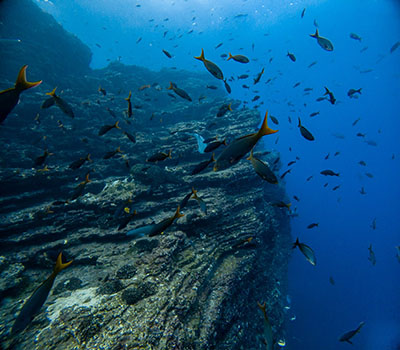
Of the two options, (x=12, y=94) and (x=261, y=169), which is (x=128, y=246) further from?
(x=261, y=169)

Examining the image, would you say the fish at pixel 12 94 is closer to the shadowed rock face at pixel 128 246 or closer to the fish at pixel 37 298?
the fish at pixel 37 298

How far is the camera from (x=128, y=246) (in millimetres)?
7219

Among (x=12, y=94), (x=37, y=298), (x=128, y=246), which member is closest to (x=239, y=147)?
(x=12, y=94)

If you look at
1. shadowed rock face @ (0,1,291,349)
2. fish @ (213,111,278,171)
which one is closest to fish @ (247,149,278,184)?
fish @ (213,111,278,171)

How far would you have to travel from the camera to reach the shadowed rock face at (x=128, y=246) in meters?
4.28

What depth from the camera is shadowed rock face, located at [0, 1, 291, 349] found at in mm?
4277

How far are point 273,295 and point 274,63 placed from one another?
116 metres

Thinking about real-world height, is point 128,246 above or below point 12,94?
below

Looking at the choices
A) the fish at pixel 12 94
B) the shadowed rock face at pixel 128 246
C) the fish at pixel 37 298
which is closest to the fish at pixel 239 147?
the fish at pixel 12 94

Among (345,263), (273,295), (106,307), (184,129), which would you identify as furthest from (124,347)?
(345,263)

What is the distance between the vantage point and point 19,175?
860 centimetres

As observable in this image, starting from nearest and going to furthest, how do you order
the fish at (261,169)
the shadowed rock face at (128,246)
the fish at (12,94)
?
the fish at (12,94) < the fish at (261,169) < the shadowed rock face at (128,246)

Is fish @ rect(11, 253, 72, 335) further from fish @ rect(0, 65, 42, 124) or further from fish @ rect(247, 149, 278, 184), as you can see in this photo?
fish @ rect(247, 149, 278, 184)

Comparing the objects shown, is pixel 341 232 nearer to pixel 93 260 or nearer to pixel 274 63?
pixel 93 260
